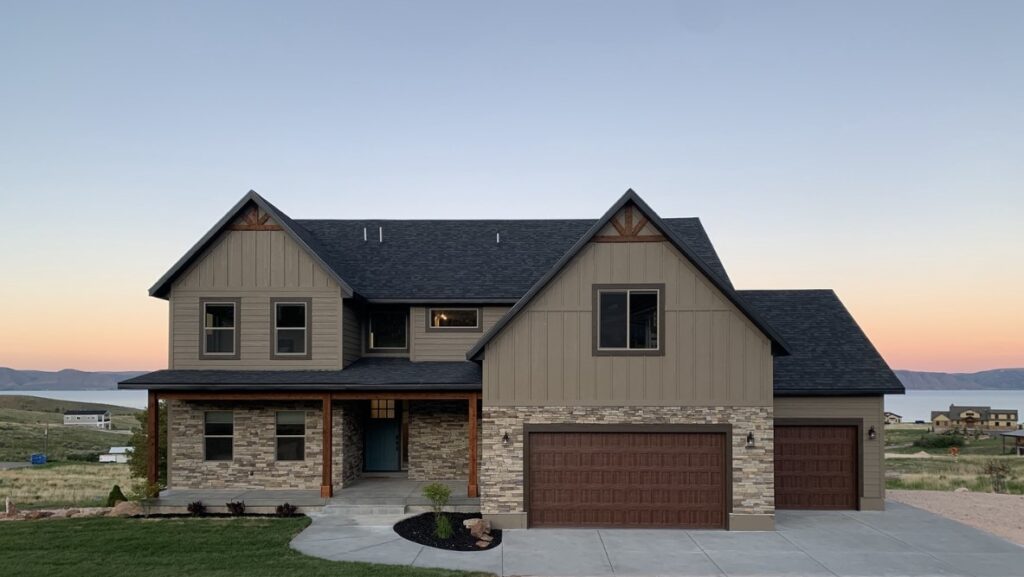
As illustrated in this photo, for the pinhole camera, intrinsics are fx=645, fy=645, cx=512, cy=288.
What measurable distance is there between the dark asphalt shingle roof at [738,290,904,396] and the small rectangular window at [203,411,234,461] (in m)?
13.3

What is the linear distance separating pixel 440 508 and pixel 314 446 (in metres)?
4.33

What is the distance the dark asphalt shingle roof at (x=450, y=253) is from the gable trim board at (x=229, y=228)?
0.51m

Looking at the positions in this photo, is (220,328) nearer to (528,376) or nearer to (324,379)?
(324,379)

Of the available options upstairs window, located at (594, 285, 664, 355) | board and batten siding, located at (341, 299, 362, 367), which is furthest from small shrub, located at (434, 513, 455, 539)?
board and batten siding, located at (341, 299, 362, 367)

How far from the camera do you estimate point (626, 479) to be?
46.2ft

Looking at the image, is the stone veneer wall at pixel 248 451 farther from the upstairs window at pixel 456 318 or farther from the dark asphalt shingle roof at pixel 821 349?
the dark asphalt shingle roof at pixel 821 349

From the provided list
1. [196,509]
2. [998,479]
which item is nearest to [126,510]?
[196,509]

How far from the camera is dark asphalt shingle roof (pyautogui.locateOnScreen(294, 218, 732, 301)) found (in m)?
18.0

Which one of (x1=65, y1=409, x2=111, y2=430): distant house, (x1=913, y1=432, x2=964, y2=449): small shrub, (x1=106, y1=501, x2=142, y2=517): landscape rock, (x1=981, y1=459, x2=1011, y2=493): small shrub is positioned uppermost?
(x1=106, y1=501, x2=142, y2=517): landscape rock

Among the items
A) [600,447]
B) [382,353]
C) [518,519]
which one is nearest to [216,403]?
[382,353]

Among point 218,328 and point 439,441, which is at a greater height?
point 218,328

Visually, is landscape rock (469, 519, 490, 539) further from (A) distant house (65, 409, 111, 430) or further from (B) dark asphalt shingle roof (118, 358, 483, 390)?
(A) distant house (65, 409, 111, 430)

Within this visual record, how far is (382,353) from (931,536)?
13.7 metres

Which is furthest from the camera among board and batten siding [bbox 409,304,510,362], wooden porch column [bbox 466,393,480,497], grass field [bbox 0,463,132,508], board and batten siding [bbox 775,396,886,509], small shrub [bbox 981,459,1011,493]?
small shrub [bbox 981,459,1011,493]
